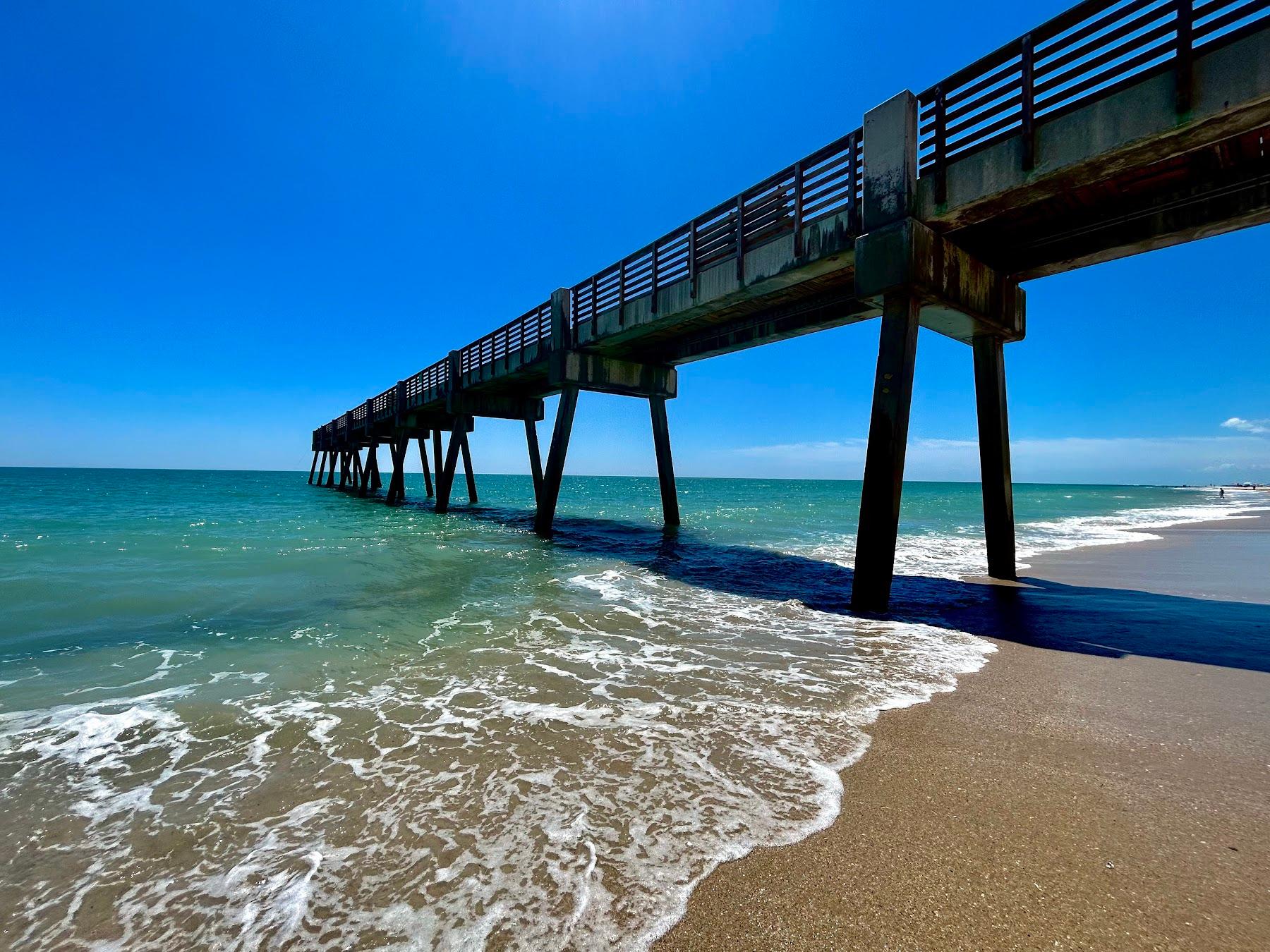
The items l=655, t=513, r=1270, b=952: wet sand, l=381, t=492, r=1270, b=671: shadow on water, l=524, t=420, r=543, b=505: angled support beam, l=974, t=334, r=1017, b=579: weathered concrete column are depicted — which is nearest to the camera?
l=655, t=513, r=1270, b=952: wet sand

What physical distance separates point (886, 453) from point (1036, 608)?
9.63ft

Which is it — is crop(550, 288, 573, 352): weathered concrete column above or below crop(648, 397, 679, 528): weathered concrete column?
above

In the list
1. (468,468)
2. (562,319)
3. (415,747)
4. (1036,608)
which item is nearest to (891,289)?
(1036,608)

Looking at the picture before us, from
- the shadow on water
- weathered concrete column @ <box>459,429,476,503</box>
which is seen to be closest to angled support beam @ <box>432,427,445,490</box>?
weathered concrete column @ <box>459,429,476,503</box>

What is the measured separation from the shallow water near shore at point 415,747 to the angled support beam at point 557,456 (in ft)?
27.6

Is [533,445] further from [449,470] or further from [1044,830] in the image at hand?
[1044,830]

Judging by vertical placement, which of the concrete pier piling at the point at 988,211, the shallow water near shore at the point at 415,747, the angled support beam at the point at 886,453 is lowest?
the shallow water near shore at the point at 415,747

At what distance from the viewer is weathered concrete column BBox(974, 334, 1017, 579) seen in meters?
9.46

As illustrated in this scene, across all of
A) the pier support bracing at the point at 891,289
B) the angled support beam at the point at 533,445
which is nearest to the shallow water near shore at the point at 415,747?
the pier support bracing at the point at 891,289

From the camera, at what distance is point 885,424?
7.66m

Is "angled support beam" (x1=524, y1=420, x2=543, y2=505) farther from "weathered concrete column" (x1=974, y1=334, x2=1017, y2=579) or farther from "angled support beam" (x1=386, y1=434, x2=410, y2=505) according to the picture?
"weathered concrete column" (x1=974, y1=334, x2=1017, y2=579)

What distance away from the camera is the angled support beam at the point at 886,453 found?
7.55m

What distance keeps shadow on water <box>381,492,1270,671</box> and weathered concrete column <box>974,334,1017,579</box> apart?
0.62 meters

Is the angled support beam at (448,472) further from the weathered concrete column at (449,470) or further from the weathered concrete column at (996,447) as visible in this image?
the weathered concrete column at (996,447)
